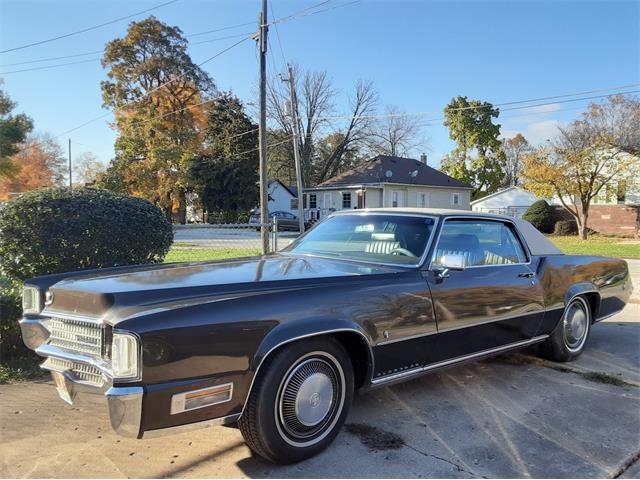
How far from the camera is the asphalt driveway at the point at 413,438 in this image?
9.49 ft

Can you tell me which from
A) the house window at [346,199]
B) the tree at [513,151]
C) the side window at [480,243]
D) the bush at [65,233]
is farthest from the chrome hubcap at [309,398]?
the tree at [513,151]

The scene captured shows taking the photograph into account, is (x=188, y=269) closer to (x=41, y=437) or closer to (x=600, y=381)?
(x=41, y=437)

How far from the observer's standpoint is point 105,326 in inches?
101

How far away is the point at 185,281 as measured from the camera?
3055mm

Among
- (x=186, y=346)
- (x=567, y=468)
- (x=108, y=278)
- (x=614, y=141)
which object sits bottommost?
(x=567, y=468)

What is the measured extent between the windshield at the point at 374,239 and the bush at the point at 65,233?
228cm

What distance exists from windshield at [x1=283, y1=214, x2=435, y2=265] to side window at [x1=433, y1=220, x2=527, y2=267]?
0.19 meters

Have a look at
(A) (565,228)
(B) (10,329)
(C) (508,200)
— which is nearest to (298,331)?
(B) (10,329)

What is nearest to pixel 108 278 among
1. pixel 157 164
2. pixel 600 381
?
pixel 600 381

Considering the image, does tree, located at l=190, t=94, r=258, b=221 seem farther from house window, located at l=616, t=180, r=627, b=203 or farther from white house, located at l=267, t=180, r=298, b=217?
house window, located at l=616, t=180, r=627, b=203

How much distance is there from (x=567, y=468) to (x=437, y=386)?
1.44m

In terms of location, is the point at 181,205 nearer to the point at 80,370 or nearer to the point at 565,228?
the point at 565,228

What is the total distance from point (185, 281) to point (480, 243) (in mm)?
2651

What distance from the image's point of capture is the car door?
3695 millimetres
